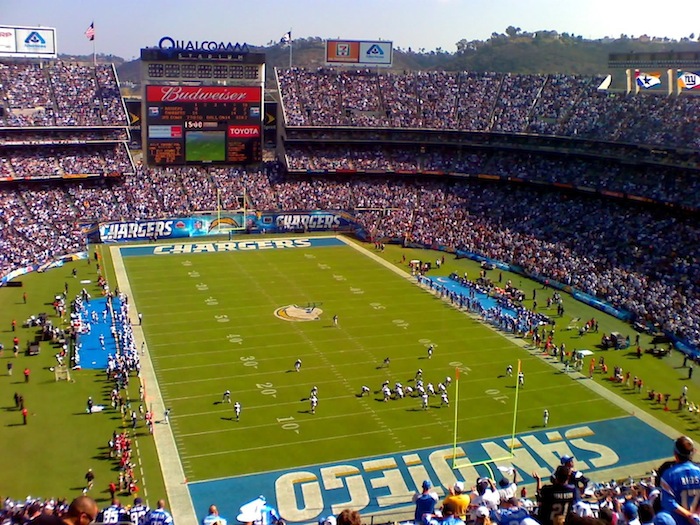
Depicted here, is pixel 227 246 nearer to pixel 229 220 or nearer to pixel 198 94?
pixel 229 220

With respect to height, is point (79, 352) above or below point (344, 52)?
below

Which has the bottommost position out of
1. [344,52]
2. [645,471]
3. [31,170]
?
[645,471]

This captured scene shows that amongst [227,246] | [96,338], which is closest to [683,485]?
[96,338]

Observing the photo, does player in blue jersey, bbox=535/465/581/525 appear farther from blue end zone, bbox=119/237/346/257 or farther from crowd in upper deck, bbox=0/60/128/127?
crowd in upper deck, bbox=0/60/128/127

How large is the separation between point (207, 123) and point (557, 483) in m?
57.2

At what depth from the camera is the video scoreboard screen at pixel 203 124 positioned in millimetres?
60906

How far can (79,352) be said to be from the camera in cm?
3369

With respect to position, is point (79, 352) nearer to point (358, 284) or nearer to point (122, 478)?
point (122, 478)

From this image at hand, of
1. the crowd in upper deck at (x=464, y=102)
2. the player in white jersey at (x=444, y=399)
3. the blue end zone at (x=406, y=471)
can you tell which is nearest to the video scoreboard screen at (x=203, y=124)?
the crowd in upper deck at (x=464, y=102)

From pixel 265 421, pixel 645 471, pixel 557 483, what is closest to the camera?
pixel 557 483

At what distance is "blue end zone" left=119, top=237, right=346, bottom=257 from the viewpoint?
52969 millimetres

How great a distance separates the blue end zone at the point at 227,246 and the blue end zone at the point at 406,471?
102 feet

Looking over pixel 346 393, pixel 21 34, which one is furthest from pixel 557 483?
pixel 21 34

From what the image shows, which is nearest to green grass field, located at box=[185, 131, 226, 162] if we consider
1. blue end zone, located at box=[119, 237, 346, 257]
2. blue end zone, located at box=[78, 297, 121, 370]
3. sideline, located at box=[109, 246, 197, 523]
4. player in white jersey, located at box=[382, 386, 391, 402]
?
blue end zone, located at box=[119, 237, 346, 257]
